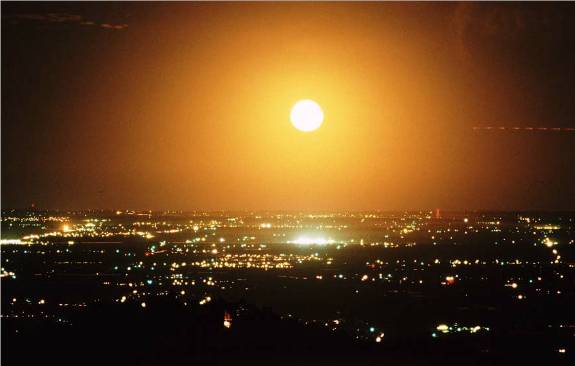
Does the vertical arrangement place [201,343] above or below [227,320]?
below

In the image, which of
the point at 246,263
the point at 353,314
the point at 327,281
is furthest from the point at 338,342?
the point at 246,263

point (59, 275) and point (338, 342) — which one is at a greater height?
point (59, 275)

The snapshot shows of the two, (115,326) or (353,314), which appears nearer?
(115,326)

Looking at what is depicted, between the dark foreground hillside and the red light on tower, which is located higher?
the red light on tower

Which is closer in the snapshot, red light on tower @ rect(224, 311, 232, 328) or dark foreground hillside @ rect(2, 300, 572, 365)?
dark foreground hillside @ rect(2, 300, 572, 365)

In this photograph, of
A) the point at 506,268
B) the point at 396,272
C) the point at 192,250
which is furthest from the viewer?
the point at 192,250

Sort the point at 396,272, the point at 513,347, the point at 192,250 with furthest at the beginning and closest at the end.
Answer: the point at 192,250, the point at 396,272, the point at 513,347

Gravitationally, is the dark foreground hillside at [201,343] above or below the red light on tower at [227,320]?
below

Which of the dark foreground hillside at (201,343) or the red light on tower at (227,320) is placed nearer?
the dark foreground hillside at (201,343)

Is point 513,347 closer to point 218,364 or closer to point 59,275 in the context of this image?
point 218,364

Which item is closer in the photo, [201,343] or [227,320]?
[201,343]

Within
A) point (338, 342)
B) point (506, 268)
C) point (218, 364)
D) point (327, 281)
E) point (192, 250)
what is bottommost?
point (218, 364)
